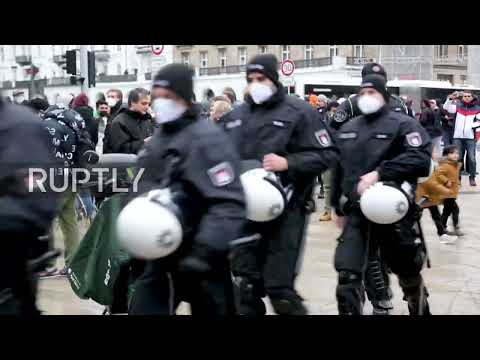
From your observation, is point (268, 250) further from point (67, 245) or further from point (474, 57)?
point (474, 57)

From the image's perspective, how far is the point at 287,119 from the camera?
18.0 ft

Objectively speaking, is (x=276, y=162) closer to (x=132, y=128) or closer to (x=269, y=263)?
(x=269, y=263)

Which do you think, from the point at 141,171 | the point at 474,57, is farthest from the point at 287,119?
the point at 474,57

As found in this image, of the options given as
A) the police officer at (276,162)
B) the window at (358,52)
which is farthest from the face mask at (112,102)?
the window at (358,52)

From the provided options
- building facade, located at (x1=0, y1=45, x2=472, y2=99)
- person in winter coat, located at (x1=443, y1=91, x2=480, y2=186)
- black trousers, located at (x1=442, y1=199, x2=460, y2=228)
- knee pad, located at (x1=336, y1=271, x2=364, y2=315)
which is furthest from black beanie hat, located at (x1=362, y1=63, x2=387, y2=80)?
building facade, located at (x1=0, y1=45, x2=472, y2=99)

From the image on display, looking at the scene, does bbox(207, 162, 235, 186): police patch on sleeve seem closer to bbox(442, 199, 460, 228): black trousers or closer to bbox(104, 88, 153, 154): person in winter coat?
bbox(104, 88, 153, 154): person in winter coat

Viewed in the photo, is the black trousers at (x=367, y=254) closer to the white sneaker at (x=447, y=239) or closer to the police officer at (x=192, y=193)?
the police officer at (x=192, y=193)

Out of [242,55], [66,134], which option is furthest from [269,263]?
[242,55]

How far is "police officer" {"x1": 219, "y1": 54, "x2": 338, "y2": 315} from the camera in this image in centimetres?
530

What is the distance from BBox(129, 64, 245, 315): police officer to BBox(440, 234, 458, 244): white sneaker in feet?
22.3

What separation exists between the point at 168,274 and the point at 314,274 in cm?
455

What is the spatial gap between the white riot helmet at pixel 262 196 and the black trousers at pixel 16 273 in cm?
178

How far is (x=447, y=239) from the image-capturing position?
1030 cm

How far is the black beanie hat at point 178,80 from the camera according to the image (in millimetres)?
3992
